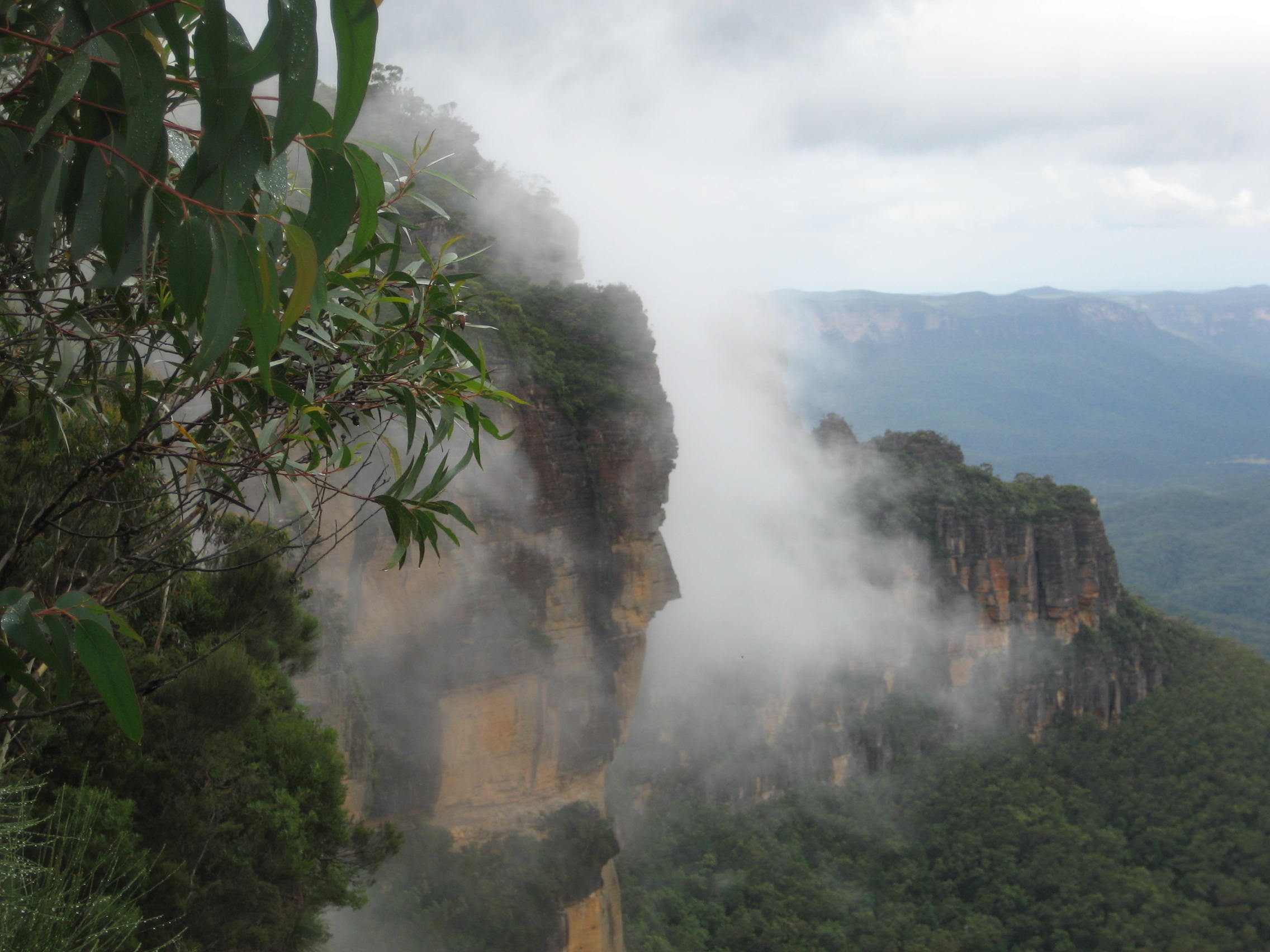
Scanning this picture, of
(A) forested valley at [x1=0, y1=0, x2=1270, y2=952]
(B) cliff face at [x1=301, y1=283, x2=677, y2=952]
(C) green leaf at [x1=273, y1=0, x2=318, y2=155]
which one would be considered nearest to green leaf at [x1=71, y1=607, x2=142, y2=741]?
(A) forested valley at [x1=0, y1=0, x2=1270, y2=952]

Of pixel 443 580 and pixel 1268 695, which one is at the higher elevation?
pixel 443 580

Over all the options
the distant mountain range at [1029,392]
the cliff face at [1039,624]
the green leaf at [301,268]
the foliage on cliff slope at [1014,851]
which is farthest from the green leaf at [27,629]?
the distant mountain range at [1029,392]

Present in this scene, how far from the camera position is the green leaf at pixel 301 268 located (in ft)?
4.54

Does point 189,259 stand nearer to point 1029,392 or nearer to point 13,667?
point 13,667

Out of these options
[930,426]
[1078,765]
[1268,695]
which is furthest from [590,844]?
[930,426]

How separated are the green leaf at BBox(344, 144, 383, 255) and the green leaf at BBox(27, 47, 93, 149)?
359 mm

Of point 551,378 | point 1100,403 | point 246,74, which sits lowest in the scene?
point 246,74

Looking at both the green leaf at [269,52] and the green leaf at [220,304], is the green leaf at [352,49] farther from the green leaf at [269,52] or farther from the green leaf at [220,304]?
the green leaf at [220,304]

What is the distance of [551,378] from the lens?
52.6 ft

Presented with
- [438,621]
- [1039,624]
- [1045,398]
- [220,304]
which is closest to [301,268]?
[220,304]

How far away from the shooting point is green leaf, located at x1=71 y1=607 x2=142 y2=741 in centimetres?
151

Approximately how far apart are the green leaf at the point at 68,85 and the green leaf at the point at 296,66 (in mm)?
248

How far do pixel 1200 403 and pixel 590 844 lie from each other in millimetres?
196633

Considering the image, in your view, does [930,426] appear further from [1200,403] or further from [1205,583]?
[1205,583]
